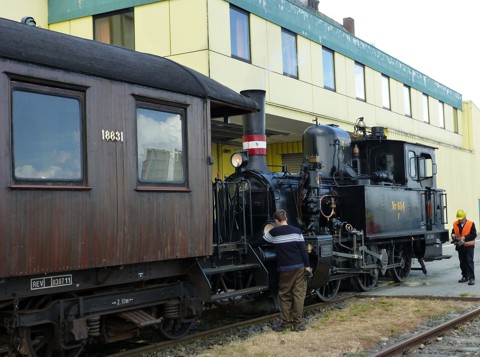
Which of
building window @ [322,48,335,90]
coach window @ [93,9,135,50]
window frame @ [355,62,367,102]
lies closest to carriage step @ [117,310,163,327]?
coach window @ [93,9,135,50]

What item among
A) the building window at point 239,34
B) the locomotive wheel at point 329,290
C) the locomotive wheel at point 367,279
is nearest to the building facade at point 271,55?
the building window at point 239,34

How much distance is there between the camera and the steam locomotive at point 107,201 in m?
5.08

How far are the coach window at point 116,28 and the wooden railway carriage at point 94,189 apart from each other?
8629 mm

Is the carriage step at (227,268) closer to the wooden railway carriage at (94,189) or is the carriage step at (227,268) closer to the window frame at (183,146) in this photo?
the wooden railway carriage at (94,189)

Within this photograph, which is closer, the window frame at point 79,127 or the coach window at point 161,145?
the window frame at point 79,127

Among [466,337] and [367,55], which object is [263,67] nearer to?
[367,55]

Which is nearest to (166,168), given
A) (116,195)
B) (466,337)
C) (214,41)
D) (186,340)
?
(116,195)

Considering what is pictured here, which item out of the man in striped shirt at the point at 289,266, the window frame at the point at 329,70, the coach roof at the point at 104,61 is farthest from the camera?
the window frame at the point at 329,70

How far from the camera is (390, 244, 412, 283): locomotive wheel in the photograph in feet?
41.3

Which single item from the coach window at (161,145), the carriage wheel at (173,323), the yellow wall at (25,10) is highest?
the yellow wall at (25,10)

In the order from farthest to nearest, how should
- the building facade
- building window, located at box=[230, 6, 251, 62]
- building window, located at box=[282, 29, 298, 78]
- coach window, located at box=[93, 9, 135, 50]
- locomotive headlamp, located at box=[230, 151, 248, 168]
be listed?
building window, located at box=[282, 29, 298, 78]
coach window, located at box=[93, 9, 135, 50]
building window, located at box=[230, 6, 251, 62]
the building facade
locomotive headlamp, located at box=[230, 151, 248, 168]

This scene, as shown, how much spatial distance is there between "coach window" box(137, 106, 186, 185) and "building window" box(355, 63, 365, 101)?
15.6 m

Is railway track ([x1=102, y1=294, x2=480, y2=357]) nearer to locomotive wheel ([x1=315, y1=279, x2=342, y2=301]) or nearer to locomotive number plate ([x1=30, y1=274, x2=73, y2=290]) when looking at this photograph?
locomotive number plate ([x1=30, y1=274, x2=73, y2=290])

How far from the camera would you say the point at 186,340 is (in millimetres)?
7145
